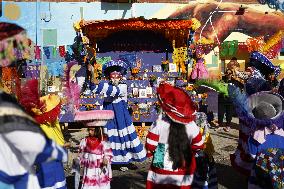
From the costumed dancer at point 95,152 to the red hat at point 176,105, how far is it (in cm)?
111

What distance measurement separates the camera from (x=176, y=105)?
15.0 feet

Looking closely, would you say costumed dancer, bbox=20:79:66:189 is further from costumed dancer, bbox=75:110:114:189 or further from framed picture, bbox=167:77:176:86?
framed picture, bbox=167:77:176:86

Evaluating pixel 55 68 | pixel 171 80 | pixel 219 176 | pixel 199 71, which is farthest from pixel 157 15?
pixel 219 176

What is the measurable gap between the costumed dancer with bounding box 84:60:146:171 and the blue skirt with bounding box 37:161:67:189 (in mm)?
2697

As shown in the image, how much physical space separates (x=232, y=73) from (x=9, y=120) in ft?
29.4

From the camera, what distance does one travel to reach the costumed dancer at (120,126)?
25.2ft

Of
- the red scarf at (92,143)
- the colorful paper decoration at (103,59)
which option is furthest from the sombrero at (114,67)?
the colorful paper decoration at (103,59)

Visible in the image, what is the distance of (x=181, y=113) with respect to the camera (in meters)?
4.54

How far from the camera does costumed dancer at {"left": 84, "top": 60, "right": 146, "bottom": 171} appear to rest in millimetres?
7688

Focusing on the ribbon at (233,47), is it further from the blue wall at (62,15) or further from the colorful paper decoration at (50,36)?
the colorful paper decoration at (50,36)

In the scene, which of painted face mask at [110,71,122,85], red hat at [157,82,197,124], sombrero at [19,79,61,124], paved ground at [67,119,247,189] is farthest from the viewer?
painted face mask at [110,71,122,85]

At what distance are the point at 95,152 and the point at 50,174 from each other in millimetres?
729

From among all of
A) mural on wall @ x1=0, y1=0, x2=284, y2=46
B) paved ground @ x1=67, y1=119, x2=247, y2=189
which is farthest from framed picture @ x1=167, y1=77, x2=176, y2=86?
mural on wall @ x1=0, y1=0, x2=284, y2=46

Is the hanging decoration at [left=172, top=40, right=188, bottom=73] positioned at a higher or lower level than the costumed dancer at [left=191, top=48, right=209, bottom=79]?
higher
